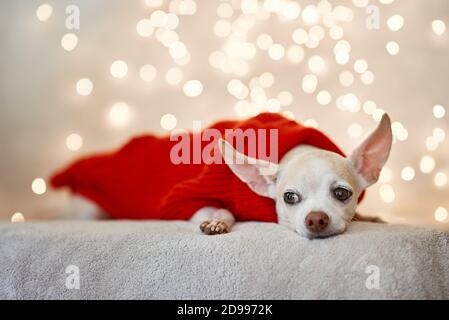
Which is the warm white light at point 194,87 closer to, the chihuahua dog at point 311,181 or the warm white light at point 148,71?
the warm white light at point 148,71

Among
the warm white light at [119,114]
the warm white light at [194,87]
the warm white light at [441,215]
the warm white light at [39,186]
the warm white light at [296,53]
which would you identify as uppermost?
the warm white light at [296,53]

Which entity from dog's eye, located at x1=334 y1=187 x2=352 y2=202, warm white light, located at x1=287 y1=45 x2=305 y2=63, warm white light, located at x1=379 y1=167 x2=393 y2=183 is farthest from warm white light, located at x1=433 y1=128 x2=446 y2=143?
dog's eye, located at x1=334 y1=187 x2=352 y2=202

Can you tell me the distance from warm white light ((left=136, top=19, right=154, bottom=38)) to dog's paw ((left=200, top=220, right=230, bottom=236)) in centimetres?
166

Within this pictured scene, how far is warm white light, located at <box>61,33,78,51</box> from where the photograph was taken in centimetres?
285

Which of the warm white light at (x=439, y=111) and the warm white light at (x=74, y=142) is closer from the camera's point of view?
the warm white light at (x=439, y=111)

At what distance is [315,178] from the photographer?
57.4 inches

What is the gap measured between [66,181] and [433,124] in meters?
Answer: 1.88

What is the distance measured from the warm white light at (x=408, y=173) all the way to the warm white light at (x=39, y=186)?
6.58 feet

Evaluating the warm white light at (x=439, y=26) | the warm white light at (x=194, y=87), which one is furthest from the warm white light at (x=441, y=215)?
the warm white light at (x=194, y=87)

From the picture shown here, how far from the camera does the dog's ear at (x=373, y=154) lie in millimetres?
1527

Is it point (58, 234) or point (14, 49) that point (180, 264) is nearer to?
point (58, 234)

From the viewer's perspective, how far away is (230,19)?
278 centimetres

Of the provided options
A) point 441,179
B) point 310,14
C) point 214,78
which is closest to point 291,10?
point 310,14

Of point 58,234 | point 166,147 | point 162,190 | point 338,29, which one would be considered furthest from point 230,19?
A: point 58,234
